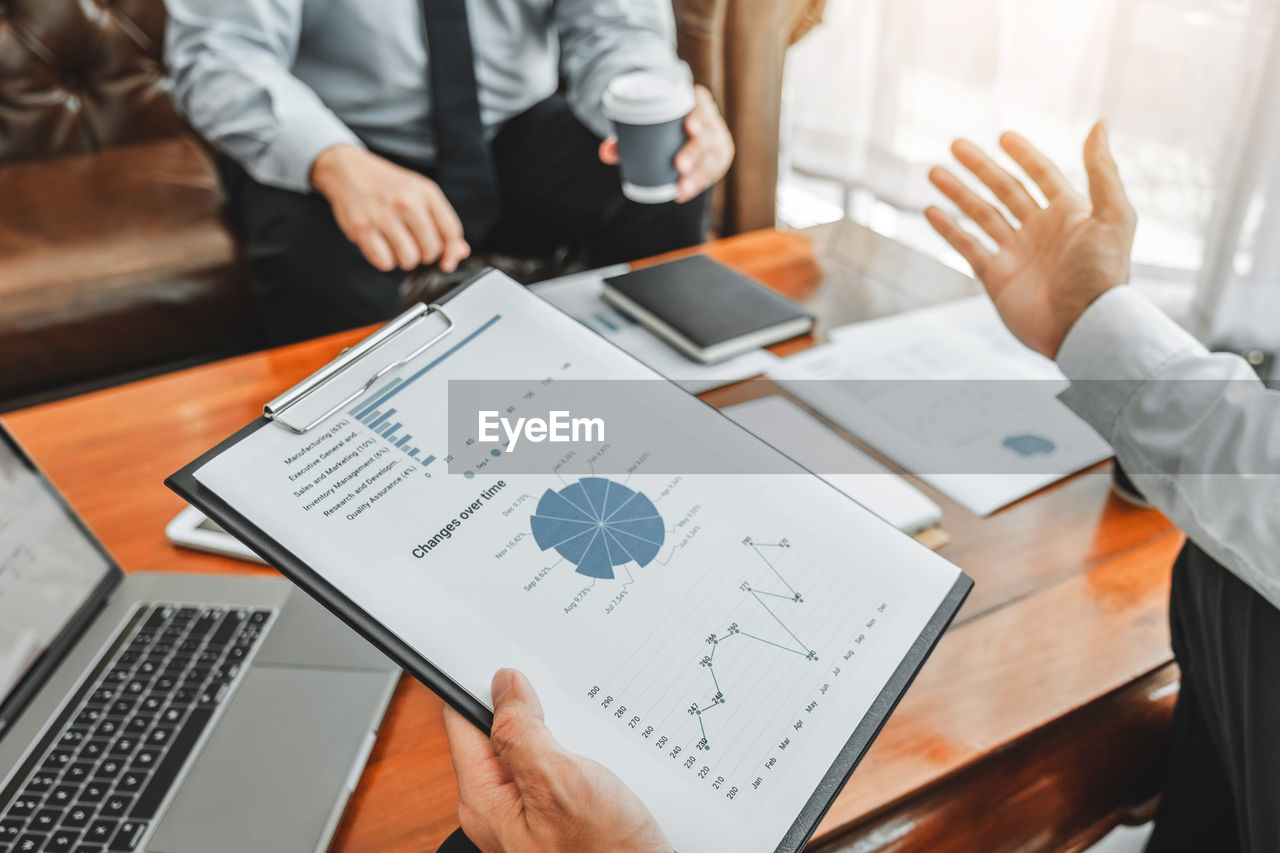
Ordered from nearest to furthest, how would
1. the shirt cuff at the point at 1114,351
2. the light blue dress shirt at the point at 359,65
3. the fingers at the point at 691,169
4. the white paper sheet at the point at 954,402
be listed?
the shirt cuff at the point at 1114,351
the white paper sheet at the point at 954,402
the fingers at the point at 691,169
the light blue dress shirt at the point at 359,65

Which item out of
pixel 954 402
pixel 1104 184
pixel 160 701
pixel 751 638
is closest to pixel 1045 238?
pixel 1104 184

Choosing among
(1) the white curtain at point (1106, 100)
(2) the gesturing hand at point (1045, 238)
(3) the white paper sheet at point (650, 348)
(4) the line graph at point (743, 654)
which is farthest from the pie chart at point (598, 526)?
(1) the white curtain at point (1106, 100)

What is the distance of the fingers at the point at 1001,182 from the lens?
889 mm

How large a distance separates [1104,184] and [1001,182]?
0.12 meters

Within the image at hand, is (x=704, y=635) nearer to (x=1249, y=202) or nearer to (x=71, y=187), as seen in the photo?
(x=71, y=187)

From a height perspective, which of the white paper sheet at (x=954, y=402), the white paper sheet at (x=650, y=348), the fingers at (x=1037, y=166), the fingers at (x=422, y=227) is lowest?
the white paper sheet at (x=954, y=402)

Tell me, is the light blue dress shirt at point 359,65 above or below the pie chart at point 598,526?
above

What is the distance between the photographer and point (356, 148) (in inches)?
45.8

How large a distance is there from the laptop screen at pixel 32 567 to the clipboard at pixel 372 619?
Result: 25cm

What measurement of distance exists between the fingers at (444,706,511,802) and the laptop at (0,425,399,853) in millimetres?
155

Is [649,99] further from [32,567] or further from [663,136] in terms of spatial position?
[32,567]

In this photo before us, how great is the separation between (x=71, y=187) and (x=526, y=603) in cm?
151

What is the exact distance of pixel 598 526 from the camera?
1.72 feet

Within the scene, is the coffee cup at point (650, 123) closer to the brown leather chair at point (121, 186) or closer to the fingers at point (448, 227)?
the fingers at point (448, 227)
